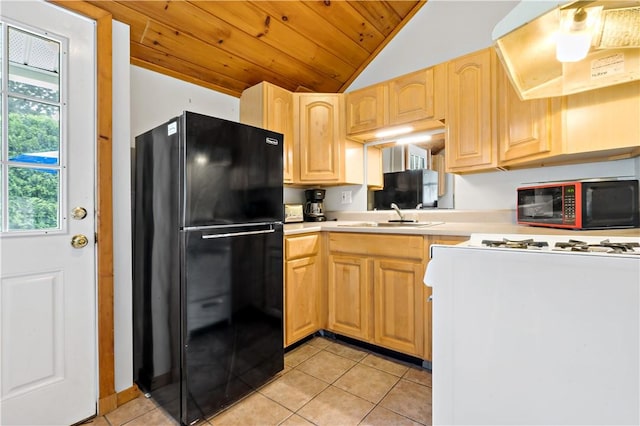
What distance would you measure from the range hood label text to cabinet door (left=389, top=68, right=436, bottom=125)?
2.83 ft

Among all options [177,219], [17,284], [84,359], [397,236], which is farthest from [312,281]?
[17,284]

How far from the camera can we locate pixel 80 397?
4.55ft

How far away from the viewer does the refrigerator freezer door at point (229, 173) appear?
52.1 inches

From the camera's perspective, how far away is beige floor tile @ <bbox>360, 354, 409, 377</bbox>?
179cm

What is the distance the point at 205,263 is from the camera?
138 cm

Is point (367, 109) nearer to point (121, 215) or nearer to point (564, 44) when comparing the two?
point (564, 44)

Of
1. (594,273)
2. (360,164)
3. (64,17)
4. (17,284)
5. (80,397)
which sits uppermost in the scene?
(64,17)

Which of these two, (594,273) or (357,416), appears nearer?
(594,273)

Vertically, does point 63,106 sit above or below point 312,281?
above

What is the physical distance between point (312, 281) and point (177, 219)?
1.09 meters

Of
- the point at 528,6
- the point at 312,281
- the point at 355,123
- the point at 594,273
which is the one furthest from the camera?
the point at 355,123

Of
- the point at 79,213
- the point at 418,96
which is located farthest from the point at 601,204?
the point at 79,213

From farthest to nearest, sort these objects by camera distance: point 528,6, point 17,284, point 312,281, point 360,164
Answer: point 360,164
point 312,281
point 17,284
point 528,6

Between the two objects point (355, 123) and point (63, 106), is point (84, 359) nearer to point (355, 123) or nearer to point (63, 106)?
point (63, 106)
